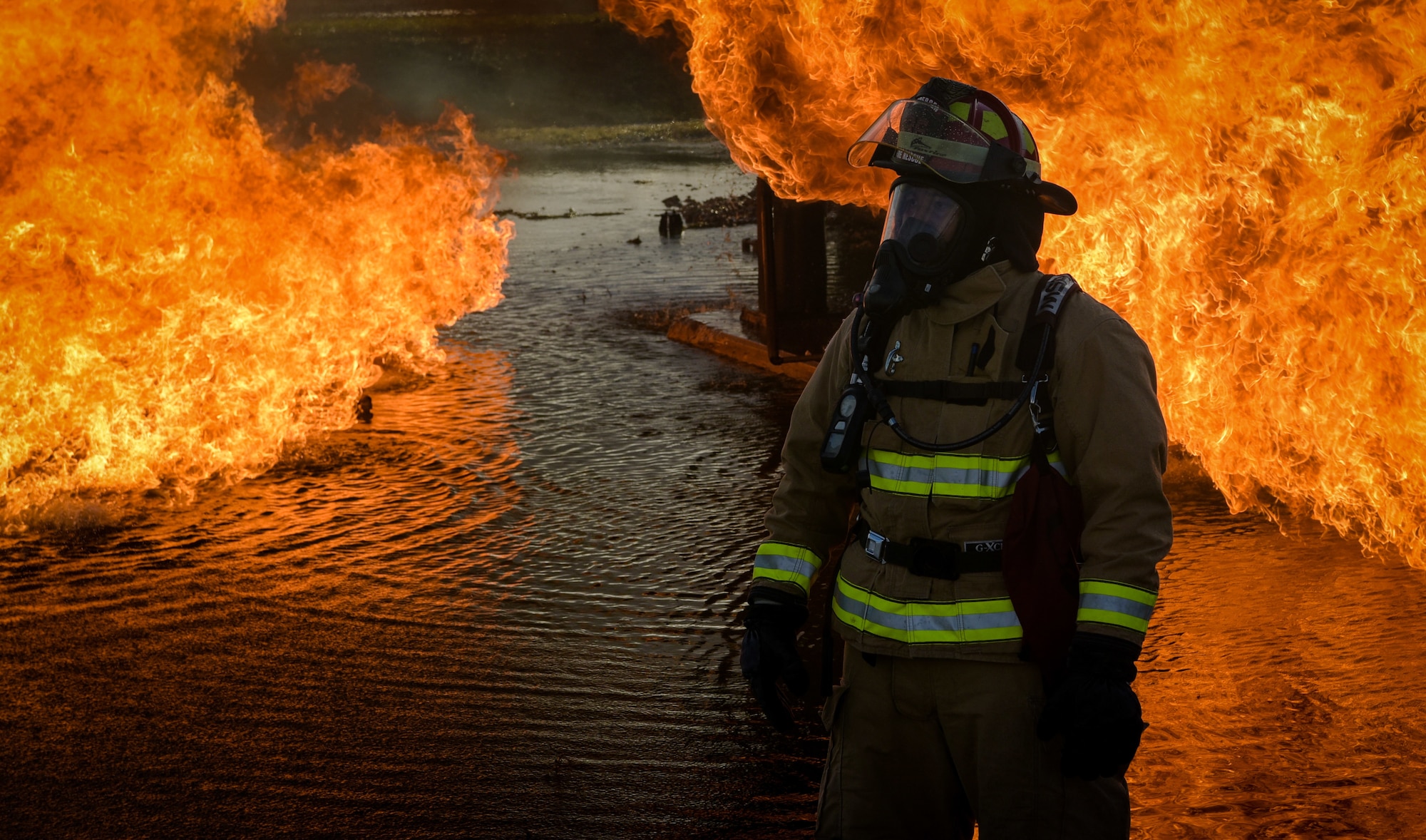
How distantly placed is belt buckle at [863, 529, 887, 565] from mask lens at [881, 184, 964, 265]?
0.60 m

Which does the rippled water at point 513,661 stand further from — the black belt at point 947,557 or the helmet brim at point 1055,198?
the helmet brim at point 1055,198

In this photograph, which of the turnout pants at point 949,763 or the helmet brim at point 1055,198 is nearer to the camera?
the turnout pants at point 949,763

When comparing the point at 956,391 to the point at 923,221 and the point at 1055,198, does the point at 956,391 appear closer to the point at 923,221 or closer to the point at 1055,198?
the point at 923,221

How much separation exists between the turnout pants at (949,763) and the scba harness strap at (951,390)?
→ 0.45 metres

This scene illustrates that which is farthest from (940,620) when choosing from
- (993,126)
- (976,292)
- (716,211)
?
(716,211)

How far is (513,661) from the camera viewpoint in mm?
5035

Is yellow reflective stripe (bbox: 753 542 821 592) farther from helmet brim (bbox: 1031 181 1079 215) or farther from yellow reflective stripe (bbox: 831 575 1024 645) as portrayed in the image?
helmet brim (bbox: 1031 181 1079 215)

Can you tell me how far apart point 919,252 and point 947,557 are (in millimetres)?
664

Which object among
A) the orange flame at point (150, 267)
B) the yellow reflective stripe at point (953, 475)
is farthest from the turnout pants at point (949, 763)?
the orange flame at point (150, 267)

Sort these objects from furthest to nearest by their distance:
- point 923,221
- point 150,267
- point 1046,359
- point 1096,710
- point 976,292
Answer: point 150,267, point 923,221, point 976,292, point 1046,359, point 1096,710

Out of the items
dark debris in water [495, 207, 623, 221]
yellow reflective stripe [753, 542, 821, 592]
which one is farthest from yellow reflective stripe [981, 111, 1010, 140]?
dark debris in water [495, 207, 623, 221]

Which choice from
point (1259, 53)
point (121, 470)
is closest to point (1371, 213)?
point (1259, 53)

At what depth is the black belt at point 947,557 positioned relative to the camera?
7.98 ft

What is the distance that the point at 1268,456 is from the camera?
20.7 feet
